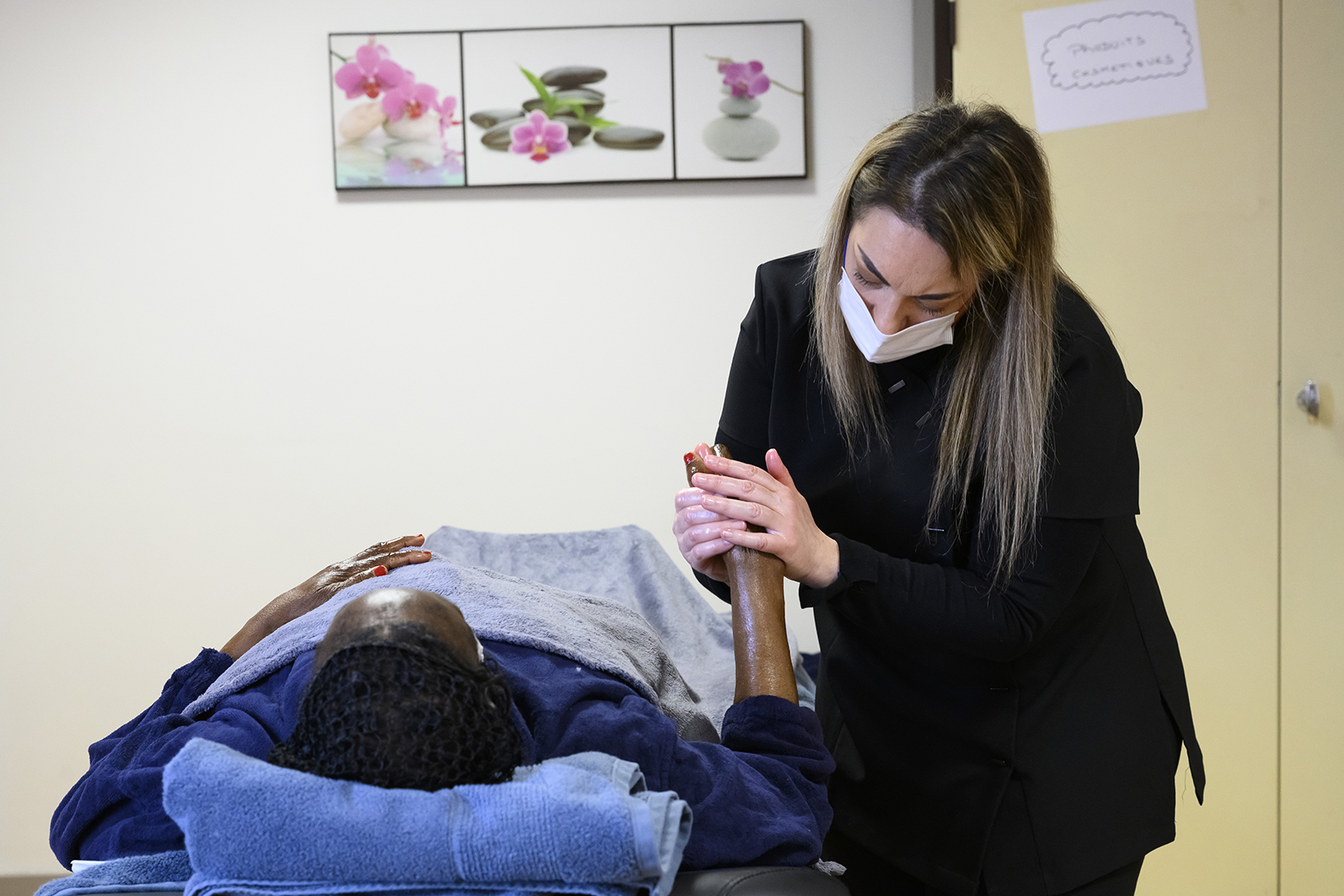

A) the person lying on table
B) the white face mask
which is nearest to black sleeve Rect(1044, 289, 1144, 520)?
the white face mask

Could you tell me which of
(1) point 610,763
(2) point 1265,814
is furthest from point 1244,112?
(1) point 610,763

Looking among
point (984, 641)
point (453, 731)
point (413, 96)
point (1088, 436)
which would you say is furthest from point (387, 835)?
point (413, 96)

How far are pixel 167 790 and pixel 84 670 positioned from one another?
2.00m

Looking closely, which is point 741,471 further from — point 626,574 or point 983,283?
point 626,574

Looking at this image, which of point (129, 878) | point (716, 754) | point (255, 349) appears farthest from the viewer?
point (255, 349)

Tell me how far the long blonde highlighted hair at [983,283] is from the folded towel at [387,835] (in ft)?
1.77

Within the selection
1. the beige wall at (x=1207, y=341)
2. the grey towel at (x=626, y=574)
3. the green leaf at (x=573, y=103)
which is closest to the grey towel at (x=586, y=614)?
the grey towel at (x=626, y=574)

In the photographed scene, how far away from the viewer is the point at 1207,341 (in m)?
1.89

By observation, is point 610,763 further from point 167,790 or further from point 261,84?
point 261,84

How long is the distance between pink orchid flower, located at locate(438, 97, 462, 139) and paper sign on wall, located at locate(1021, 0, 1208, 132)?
1265mm

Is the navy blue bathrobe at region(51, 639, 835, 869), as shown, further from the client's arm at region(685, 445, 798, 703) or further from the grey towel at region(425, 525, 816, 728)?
the grey towel at region(425, 525, 816, 728)

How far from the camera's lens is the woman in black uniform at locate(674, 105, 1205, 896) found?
0.99 meters

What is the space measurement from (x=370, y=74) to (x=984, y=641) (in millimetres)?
1948

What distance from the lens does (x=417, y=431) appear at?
2338mm
